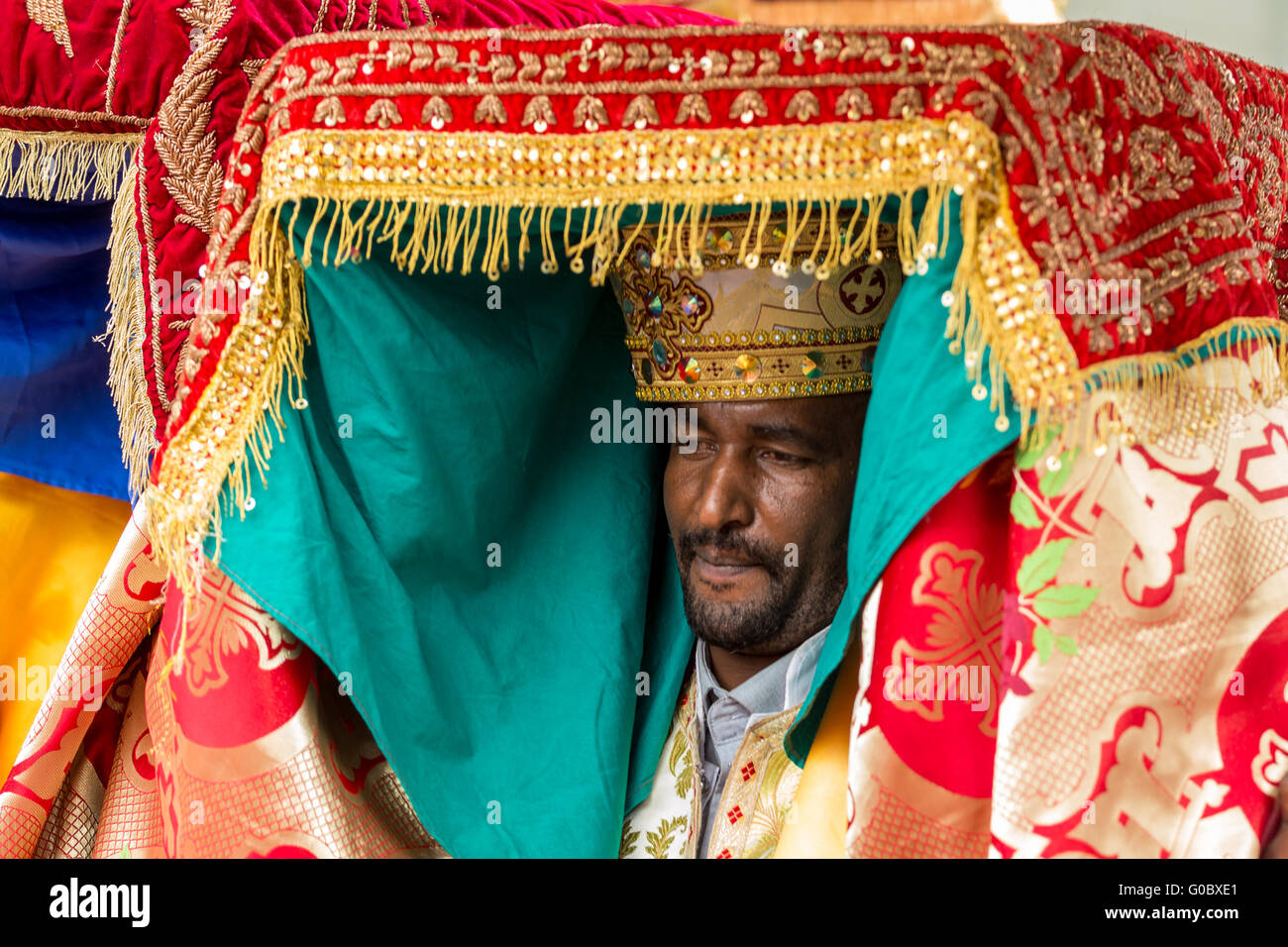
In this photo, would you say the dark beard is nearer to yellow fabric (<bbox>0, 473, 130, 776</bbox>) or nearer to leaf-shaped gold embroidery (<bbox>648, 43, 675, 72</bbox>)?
leaf-shaped gold embroidery (<bbox>648, 43, 675, 72</bbox>)

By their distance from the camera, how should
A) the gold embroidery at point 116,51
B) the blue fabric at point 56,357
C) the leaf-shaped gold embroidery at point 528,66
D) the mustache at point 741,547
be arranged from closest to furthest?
1. the leaf-shaped gold embroidery at point 528,66
2. the mustache at point 741,547
3. the gold embroidery at point 116,51
4. the blue fabric at point 56,357

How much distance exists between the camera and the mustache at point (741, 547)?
54.3 inches

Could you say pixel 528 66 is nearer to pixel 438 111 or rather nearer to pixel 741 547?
pixel 438 111

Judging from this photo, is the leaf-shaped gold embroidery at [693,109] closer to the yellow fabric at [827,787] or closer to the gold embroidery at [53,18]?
the yellow fabric at [827,787]

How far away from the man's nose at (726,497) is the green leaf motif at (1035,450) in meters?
0.36

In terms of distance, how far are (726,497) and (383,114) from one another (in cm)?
50

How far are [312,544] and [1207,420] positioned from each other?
82cm

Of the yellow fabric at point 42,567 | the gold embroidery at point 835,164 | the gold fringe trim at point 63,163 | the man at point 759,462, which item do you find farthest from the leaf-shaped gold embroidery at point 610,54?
the yellow fabric at point 42,567

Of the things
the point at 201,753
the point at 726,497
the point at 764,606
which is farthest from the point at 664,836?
the point at 201,753

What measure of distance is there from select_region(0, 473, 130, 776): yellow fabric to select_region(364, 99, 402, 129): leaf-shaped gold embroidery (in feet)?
2.49

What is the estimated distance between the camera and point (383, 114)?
117 cm

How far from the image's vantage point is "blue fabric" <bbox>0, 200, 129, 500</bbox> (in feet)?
5.30
